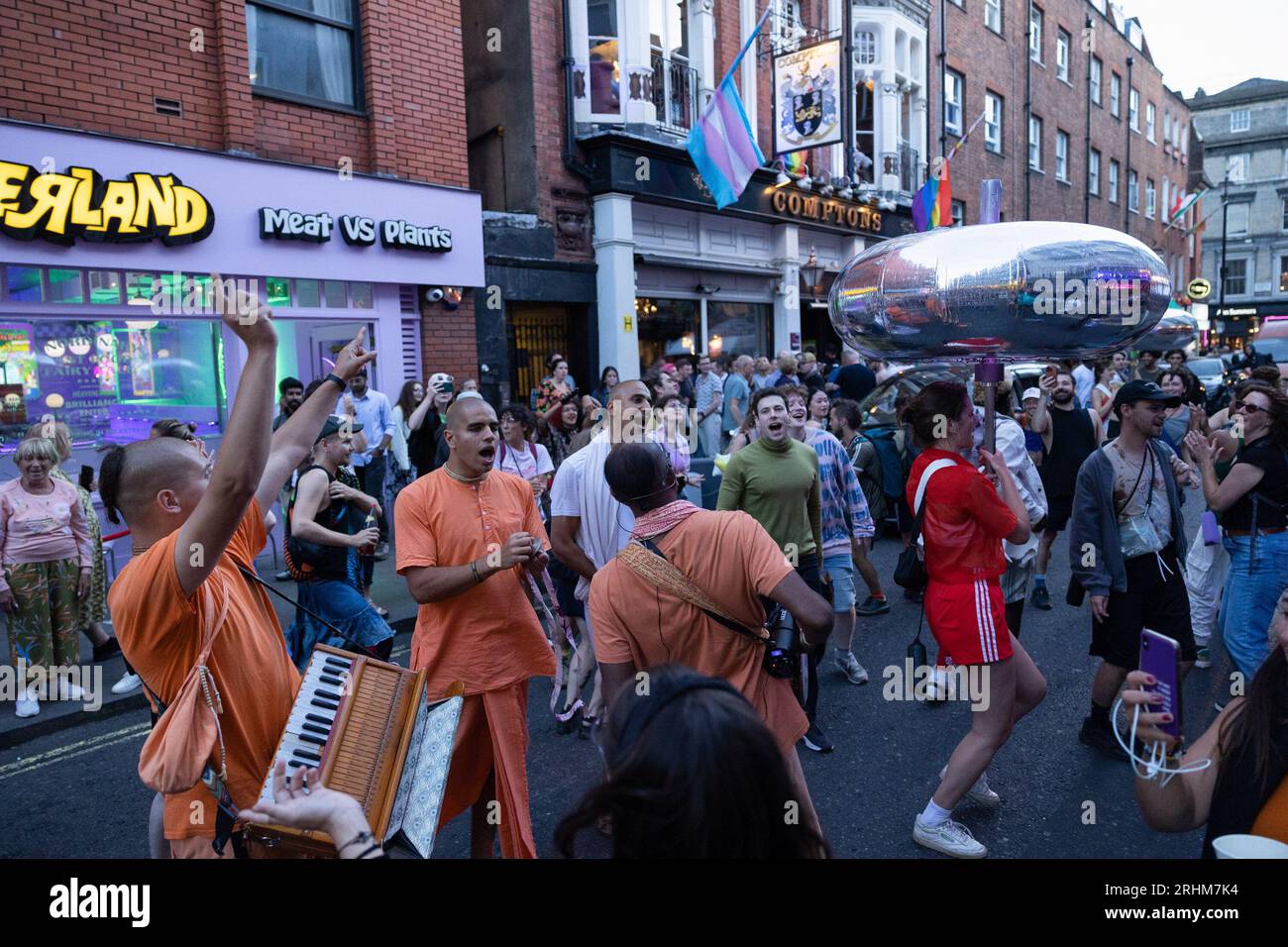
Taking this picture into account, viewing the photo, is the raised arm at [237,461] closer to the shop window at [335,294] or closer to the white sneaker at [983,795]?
the white sneaker at [983,795]

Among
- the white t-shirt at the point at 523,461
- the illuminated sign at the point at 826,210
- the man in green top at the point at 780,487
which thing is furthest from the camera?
the illuminated sign at the point at 826,210

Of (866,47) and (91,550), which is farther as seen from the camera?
(866,47)

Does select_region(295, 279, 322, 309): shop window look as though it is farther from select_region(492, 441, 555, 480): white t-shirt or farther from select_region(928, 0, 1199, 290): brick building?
select_region(928, 0, 1199, 290): brick building

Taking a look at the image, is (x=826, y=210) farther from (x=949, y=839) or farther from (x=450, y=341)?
(x=949, y=839)

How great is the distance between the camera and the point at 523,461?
635cm

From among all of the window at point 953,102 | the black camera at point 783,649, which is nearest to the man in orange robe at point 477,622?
the black camera at point 783,649

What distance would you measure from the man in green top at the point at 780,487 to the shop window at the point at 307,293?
7.02 m

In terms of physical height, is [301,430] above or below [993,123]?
below

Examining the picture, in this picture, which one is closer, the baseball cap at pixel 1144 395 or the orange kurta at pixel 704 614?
the orange kurta at pixel 704 614

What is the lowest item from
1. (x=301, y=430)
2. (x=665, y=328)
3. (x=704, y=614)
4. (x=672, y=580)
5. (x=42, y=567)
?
(x=42, y=567)

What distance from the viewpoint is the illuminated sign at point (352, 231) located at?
935cm

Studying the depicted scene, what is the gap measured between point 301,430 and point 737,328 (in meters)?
15.2

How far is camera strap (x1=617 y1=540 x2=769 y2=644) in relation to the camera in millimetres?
2814

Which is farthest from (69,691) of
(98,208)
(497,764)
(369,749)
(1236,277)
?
(1236,277)
